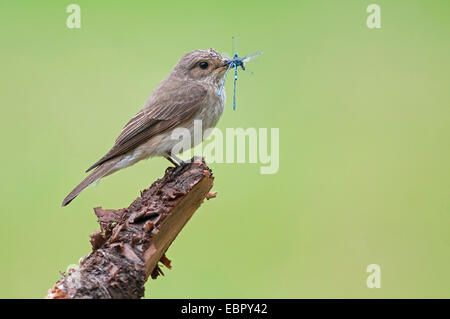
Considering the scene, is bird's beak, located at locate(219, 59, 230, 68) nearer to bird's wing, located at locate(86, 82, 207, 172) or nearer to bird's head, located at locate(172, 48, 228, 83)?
bird's head, located at locate(172, 48, 228, 83)

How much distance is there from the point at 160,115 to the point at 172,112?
109 mm

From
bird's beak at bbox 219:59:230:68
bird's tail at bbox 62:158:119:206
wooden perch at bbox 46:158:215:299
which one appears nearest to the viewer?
wooden perch at bbox 46:158:215:299

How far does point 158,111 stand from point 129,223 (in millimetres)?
1729

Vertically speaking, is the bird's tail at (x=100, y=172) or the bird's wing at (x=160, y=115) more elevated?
the bird's wing at (x=160, y=115)

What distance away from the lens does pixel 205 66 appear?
17.7ft

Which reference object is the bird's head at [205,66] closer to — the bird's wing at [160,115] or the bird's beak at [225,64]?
the bird's beak at [225,64]

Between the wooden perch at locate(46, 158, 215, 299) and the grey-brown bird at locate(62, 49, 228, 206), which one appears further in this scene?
the grey-brown bird at locate(62, 49, 228, 206)

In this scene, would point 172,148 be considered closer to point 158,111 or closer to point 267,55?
point 158,111

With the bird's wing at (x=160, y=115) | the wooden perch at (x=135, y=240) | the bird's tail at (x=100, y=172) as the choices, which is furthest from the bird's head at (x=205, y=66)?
the wooden perch at (x=135, y=240)

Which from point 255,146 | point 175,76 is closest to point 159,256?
point 175,76

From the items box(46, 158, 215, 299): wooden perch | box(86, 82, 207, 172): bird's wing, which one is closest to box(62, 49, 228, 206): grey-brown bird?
box(86, 82, 207, 172): bird's wing

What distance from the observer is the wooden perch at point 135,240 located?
306 cm

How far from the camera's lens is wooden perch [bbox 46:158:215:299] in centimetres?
306

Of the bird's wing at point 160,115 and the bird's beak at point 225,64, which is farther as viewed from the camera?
the bird's beak at point 225,64
